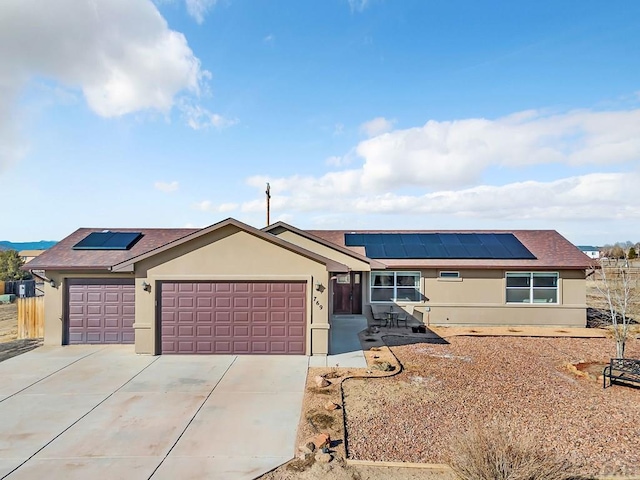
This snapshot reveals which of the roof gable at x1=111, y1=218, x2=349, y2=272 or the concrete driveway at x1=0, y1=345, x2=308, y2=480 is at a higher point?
the roof gable at x1=111, y1=218, x2=349, y2=272

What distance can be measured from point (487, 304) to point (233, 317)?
11.8 m

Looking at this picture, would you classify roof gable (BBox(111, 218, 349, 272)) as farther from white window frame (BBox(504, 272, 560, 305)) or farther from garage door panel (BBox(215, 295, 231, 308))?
white window frame (BBox(504, 272, 560, 305))

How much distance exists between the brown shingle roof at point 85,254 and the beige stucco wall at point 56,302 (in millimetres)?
364

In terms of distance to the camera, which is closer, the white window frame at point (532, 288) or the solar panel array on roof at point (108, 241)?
the solar panel array on roof at point (108, 241)

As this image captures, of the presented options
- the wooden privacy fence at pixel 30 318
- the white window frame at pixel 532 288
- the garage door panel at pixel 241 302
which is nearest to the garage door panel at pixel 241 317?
the garage door panel at pixel 241 302

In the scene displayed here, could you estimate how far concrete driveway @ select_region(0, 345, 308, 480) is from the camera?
5746mm

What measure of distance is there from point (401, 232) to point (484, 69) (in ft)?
29.3

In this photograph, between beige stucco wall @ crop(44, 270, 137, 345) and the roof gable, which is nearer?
the roof gable

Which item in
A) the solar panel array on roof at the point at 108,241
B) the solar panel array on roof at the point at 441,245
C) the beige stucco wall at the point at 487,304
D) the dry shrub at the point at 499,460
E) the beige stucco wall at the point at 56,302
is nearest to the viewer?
the dry shrub at the point at 499,460

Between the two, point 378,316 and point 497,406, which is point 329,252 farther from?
point 497,406

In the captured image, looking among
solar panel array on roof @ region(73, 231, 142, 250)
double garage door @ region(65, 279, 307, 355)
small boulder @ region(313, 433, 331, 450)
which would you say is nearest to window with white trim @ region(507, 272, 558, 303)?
double garage door @ region(65, 279, 307, 355)

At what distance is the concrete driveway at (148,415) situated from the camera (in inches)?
226

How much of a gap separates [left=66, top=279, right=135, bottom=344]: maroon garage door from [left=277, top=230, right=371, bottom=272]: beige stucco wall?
23.0 feet

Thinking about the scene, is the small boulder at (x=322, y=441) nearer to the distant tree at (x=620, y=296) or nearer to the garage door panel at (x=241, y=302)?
the garage door panel at (x=241, y=302)
